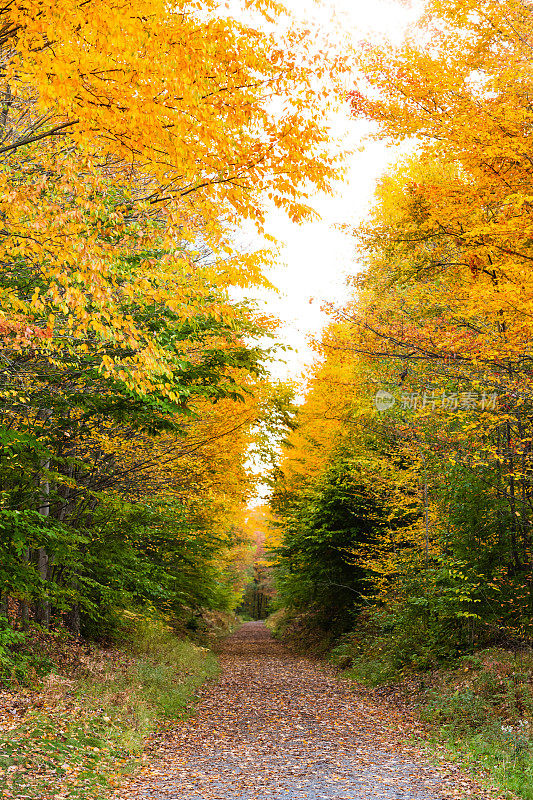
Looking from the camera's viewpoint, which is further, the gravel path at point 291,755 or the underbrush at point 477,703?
the underbrush at point 477,703

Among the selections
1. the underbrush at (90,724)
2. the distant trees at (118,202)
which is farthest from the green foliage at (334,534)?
the distant trees at (118,202)

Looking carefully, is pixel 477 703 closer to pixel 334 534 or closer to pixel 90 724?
pixel 90 724

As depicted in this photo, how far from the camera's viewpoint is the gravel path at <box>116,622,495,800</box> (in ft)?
21.3

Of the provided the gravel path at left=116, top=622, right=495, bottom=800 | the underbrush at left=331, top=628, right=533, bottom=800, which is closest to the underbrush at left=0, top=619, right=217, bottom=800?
the gravel path at left=116, top=622, right=495, bottom=800

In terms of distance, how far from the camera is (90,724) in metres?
8.12

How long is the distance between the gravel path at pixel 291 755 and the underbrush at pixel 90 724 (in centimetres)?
37

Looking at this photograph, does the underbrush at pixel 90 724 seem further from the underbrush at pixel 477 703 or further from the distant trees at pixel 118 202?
the underbrush at pixel 477 703

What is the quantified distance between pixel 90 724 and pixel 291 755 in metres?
2.69

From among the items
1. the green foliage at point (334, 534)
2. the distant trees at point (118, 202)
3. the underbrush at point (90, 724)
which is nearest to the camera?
the distant trees at point (118, 202)

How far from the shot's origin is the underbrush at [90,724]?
241 inches

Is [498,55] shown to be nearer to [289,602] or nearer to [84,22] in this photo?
[84,22]

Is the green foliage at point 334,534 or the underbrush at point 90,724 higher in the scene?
the green foliage at point 334,534

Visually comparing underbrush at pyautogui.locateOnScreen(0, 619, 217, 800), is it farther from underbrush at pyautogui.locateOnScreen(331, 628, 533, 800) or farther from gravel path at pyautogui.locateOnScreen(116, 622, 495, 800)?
underbrush at pyautogui.locateOnScreen(331, 628, 533, 800)

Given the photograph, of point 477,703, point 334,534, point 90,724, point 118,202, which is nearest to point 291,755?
point 90,724
